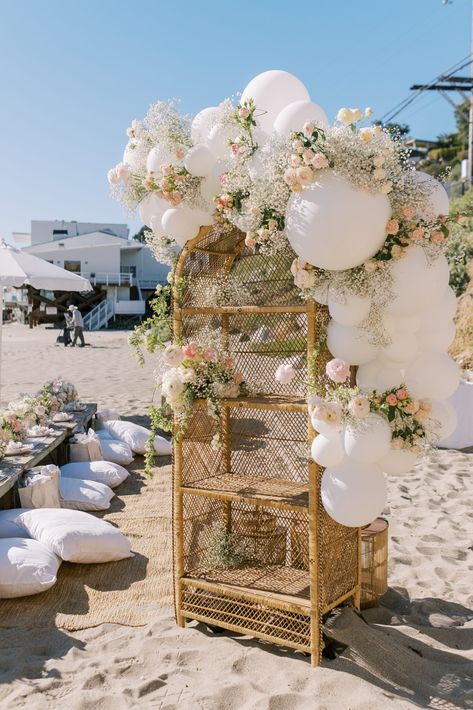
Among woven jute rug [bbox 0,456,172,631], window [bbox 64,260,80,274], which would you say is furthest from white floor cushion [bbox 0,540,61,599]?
window [bbox 64,260,80,274]

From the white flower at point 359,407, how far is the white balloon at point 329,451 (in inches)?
6.5

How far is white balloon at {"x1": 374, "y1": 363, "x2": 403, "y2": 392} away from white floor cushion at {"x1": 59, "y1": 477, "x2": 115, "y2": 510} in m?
3.41

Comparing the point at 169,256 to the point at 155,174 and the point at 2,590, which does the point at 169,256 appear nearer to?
the point at 155,174

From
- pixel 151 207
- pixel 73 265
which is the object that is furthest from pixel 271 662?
pixel 73 265

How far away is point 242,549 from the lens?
14.4ft

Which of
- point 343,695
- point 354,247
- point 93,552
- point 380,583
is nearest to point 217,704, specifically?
point 343,695

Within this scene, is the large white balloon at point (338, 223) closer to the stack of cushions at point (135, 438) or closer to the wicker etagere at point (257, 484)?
the wicker etagere at point (257, 484)

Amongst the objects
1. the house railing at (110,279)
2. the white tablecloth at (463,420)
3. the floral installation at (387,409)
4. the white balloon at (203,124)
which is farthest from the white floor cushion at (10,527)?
the house railing at (110,279)

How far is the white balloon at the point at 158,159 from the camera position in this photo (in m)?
3.76

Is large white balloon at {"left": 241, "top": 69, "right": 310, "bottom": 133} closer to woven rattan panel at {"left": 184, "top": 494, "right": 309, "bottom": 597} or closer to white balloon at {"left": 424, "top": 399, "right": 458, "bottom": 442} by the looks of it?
white balloon at {"left": 424, "top": 399, "right": 458, "bottom": 442}

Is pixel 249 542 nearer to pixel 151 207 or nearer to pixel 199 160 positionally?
pixel 151 207

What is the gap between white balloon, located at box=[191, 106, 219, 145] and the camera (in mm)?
3738

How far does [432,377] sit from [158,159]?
1.93 m

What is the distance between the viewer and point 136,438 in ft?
26.2
